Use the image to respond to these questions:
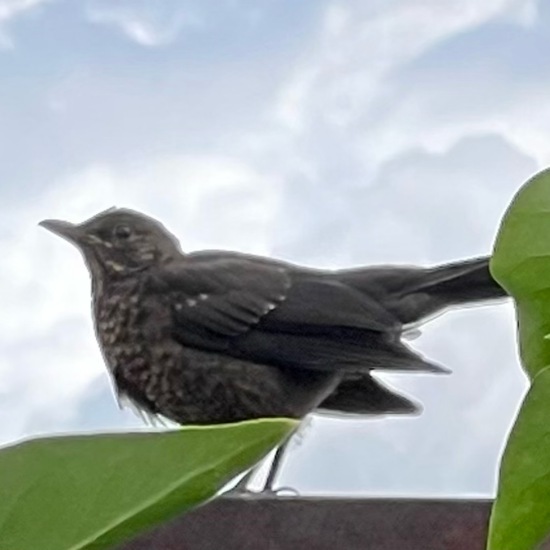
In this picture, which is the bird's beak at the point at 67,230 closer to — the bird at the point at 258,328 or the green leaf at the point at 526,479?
the bird at the point at 258,328

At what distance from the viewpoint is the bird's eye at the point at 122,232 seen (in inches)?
93.4

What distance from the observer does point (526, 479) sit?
0.17m

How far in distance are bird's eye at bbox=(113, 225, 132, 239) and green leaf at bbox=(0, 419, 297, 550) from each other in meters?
2.23

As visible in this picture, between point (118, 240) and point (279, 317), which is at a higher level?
point (118, 240)

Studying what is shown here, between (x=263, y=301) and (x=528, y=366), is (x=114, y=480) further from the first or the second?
(x=263, y=301)

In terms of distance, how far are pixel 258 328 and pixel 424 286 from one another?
25cm

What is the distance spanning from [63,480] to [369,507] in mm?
915

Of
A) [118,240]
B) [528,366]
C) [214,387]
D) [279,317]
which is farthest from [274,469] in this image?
[528,366]

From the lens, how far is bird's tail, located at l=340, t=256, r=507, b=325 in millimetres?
2018

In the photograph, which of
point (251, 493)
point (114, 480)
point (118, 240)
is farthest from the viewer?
point (118, 240)

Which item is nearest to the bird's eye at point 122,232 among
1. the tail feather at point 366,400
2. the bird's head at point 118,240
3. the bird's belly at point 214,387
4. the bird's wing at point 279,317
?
the bird's head at point 118,240

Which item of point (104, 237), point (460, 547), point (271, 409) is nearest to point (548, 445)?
point (460, 547)

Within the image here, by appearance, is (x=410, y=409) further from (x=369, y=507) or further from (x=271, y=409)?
(x=369, y=507)

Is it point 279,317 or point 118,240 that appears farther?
point 118,240
